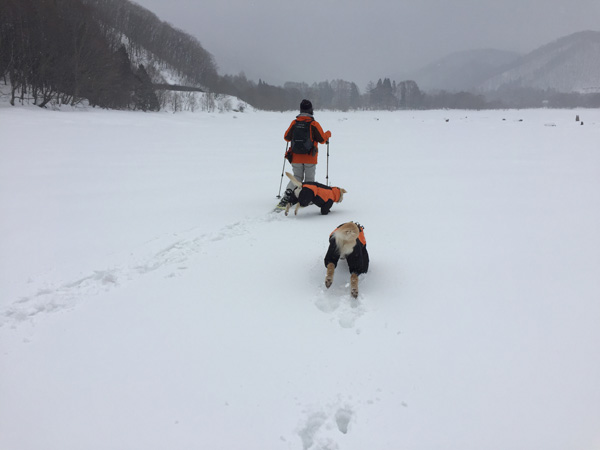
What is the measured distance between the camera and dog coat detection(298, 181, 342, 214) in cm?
650

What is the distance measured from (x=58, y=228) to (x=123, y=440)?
434cm

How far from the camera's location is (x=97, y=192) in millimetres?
7598

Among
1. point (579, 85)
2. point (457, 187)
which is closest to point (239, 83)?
point (457, 187)

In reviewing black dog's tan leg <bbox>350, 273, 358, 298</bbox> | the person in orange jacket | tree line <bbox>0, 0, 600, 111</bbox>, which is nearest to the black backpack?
the person in orange jacket

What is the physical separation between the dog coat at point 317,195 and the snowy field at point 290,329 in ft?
1.01

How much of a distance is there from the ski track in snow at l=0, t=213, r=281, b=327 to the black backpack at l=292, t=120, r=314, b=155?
2.70 metres

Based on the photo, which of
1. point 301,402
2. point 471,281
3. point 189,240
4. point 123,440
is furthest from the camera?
point 189,240

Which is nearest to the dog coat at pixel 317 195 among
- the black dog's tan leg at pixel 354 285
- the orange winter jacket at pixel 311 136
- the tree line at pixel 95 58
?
the orange winter jacket at pixel 311 136

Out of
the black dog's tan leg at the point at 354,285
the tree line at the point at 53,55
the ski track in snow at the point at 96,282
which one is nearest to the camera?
the ski track in snow at the point at 96,282

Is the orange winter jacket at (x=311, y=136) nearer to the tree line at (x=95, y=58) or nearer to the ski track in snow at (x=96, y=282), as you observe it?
the ski track in snow at (x=96, y=282)

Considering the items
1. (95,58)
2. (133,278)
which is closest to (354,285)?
(133,278)

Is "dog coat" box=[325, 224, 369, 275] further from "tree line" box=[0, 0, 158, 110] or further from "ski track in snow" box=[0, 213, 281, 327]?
"tree line" box=[0, 0, 158, 110]

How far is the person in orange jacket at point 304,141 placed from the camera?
23.5 feet

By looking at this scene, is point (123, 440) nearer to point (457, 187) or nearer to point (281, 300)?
point (281, 300)
